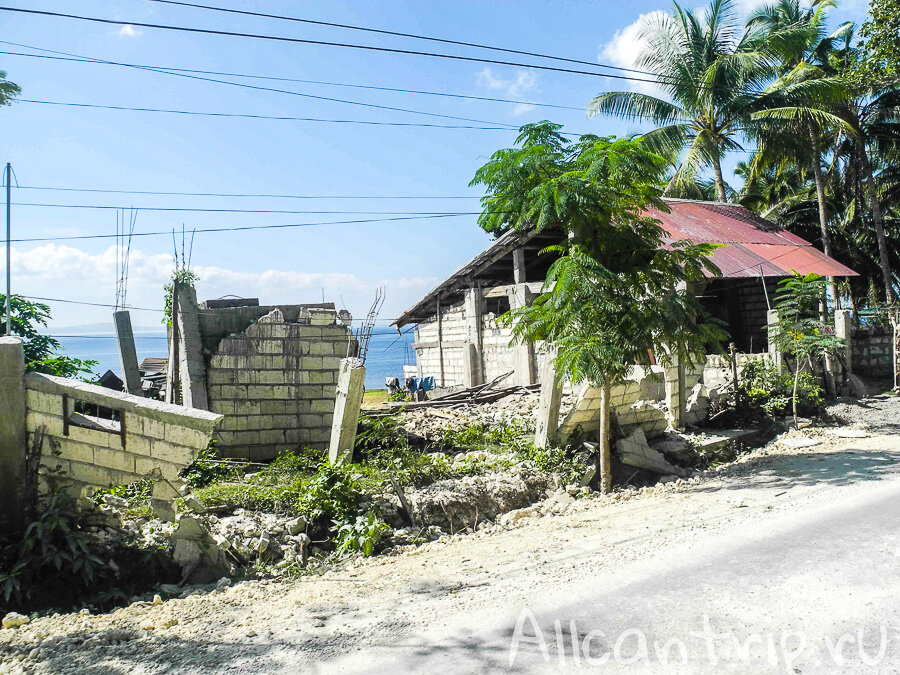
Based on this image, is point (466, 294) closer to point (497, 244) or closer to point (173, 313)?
point (497, 244)

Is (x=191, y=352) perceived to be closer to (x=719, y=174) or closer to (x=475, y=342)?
(x=475, y=342)

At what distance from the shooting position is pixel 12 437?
528 cm

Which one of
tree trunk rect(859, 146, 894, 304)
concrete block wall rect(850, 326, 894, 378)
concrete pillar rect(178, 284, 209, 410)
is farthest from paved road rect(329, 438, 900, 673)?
tree trunk rect(859, 146, 894, 304)

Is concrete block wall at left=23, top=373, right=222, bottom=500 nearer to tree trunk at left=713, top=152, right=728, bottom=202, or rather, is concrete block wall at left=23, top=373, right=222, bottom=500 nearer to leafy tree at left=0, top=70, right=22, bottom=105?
leafy tree at left=0, top=70, right=22, bottom=105

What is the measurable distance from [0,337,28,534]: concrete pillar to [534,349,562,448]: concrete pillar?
5960mm

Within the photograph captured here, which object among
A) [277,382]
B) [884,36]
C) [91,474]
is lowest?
[91,474]

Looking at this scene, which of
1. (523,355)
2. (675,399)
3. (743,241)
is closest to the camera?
(675,399)

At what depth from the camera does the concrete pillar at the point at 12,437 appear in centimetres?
523

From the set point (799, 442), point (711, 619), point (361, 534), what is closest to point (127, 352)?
point (361, 534)

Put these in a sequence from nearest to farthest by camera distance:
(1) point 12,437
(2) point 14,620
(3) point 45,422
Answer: (2) point 14,620 < (1) point 12,437 < (3) point 45,422

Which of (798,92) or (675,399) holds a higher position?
(798,92)

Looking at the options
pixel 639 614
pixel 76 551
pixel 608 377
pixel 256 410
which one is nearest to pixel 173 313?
pixel 256 410

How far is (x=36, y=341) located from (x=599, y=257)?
8177mm

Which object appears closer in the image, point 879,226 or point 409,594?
point 409,594
